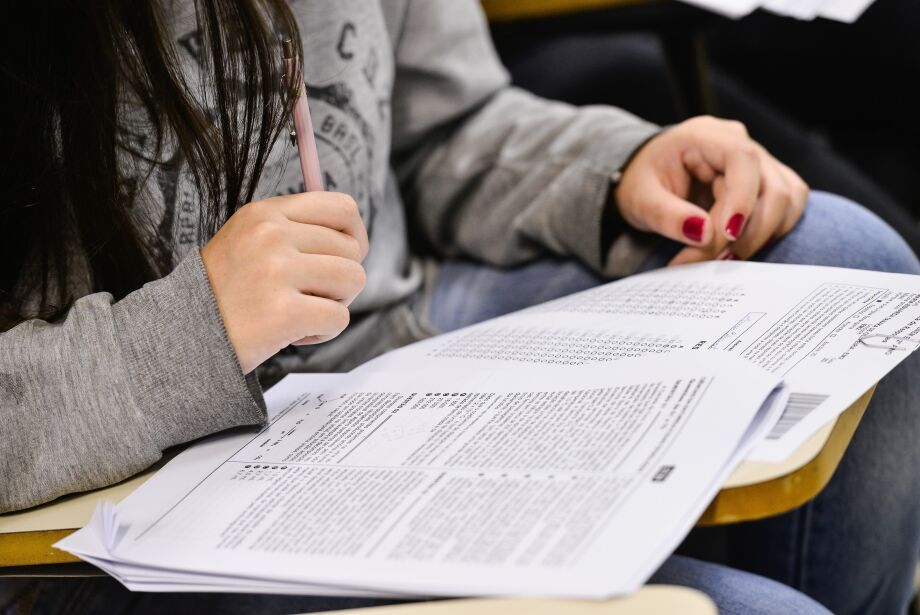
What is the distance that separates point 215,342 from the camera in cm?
47

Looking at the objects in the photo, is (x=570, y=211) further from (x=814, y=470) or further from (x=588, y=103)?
(x=588, y=103)

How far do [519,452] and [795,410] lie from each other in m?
0.12

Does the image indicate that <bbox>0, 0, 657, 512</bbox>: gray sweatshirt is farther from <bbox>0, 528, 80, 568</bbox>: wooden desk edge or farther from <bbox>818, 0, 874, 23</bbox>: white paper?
<bbox>818, 0, 874, 23</bbox>: white paper

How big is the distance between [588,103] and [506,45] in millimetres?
155

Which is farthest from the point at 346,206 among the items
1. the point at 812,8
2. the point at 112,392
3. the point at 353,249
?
the point at 812,8

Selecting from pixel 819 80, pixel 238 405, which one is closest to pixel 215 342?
pixel 238 405

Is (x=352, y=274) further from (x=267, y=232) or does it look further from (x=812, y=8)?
(x=812, y=8)

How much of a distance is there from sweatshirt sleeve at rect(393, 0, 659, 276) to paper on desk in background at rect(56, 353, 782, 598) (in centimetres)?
27

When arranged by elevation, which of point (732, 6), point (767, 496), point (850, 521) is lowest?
point (850, 521)

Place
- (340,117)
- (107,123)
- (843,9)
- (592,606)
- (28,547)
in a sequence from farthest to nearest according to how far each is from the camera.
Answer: (843,9), (340,117), (107,123), (28,547), (592,606)

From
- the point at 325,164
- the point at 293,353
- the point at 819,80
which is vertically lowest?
the point at 819,80

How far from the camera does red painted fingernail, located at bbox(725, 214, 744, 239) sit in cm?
61

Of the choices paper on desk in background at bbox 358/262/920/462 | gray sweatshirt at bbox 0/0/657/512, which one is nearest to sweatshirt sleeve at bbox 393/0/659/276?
gray sweatshirt at bbox 0/0/657/512

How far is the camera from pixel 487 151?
31.9 inches
